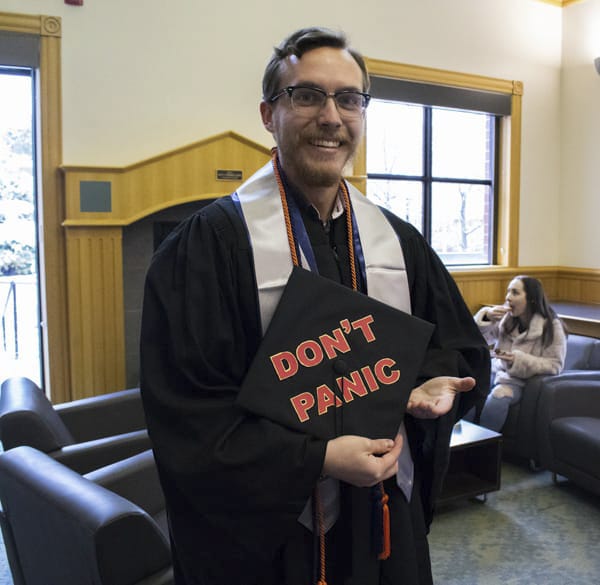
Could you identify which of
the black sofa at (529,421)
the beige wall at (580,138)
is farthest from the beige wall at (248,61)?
the black sofa at (529,421)

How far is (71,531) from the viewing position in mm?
1329

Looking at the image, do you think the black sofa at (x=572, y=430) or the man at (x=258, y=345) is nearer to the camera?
the man at (x=258, y=345)

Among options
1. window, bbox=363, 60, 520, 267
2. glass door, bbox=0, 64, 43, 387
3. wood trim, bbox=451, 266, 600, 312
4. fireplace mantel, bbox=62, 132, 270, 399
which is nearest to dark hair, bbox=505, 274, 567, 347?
wood trim, bbox=451, 266, 600, 312

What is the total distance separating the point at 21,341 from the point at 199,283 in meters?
4.16

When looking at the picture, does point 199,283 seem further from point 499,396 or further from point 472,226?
point 472,226

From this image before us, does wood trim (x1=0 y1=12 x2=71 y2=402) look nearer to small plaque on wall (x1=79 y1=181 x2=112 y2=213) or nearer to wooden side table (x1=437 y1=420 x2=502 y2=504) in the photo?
small plaque on wall (x1=79 y1=181 x2=112 y2=213)

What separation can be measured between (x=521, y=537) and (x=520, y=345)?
121 cm

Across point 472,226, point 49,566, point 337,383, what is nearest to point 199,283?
point 337,383

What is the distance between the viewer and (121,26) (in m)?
3.85

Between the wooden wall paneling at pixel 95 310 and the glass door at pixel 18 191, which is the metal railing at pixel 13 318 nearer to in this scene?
the glass door at pixel 18 191

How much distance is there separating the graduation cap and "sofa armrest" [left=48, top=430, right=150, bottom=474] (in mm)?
1525

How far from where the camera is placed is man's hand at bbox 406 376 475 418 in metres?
0.97

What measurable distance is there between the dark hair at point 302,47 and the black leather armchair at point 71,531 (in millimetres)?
967

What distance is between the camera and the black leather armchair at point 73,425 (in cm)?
203
